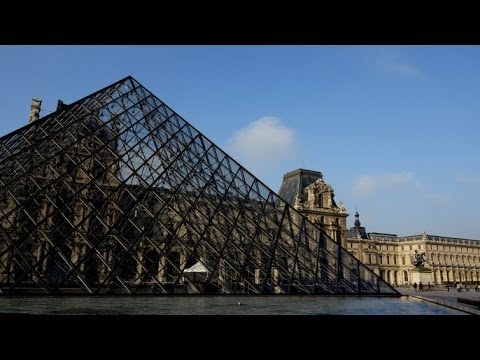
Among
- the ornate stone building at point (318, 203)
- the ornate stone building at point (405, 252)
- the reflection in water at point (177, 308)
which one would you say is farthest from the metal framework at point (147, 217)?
the ornate stone building at point (405, 252)

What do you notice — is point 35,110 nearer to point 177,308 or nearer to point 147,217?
point 147,217

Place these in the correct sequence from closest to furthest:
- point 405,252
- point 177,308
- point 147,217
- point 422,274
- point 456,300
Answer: point 177,308, point 456,300, point 147,217, point 422,274, point 405,252

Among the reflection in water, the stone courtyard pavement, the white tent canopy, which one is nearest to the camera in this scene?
the reflection in water

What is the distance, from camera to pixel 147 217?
549 inches

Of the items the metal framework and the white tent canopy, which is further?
the white tent canopy

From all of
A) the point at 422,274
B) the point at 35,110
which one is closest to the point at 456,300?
the point at 422,274

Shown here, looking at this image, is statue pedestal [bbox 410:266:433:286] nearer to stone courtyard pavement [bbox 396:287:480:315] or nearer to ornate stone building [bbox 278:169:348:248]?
stone courtyard pavement [bbox 396:287:480:315]

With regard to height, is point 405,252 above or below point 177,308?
above

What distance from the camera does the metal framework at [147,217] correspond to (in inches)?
440

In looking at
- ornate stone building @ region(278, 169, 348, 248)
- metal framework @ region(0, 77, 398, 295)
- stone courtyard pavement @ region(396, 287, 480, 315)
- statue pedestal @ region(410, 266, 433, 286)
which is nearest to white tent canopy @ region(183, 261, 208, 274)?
metal framework @ region(0, 77, 398, 295)

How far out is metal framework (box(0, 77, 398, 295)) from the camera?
440 inches
